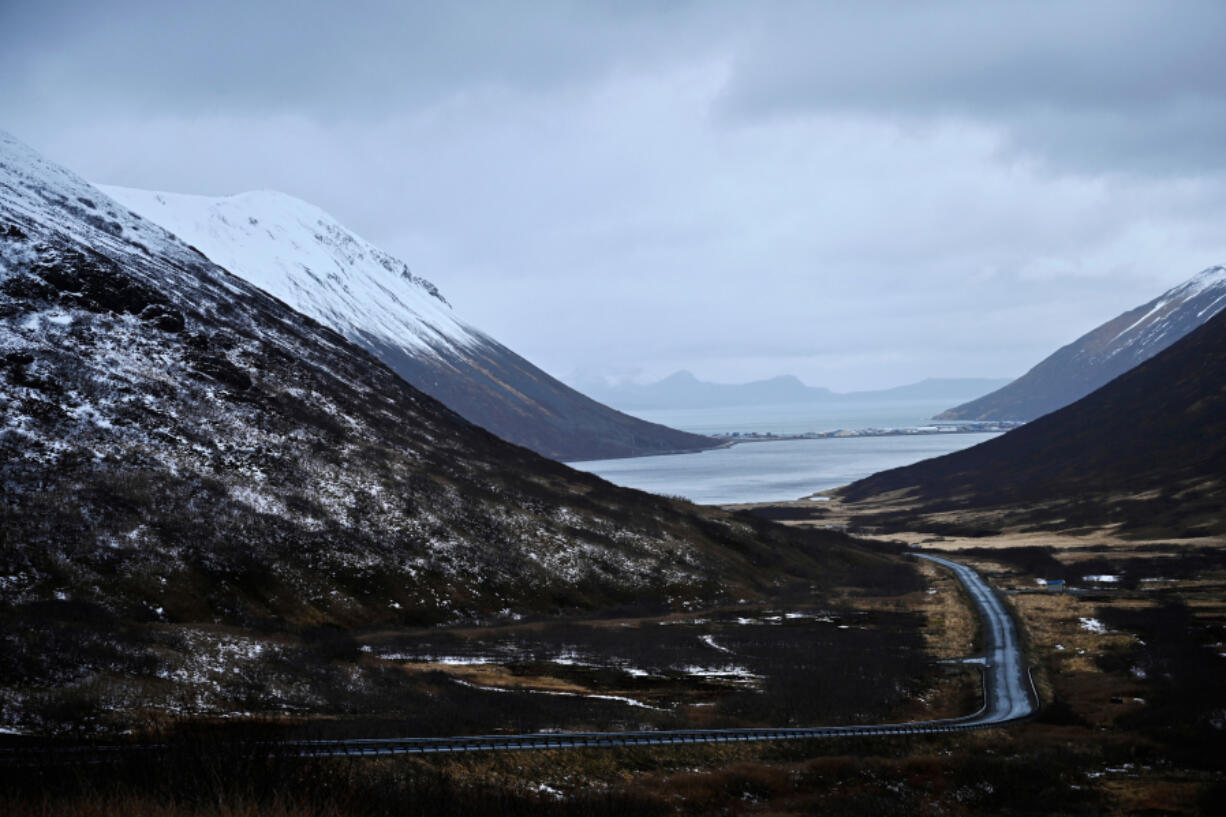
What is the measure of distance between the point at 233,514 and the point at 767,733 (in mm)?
48851

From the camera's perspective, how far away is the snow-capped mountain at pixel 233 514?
1569 inches

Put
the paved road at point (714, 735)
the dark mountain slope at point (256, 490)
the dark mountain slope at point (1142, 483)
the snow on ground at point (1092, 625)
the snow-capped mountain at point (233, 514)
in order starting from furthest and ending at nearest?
1. the dark mountain slope at point (1142, 483)
2. the snow on ground at point (1092, 625)
3. the dark mountain slope at point (256, 490)
4. the snow-capped mountain at point (233, 514)
5. the paved road at point (714, 735)

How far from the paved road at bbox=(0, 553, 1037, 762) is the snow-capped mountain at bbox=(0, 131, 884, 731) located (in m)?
8.45

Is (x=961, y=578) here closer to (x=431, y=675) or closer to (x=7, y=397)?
(x=431, y=675)

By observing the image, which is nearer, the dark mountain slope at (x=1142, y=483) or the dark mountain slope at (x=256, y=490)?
the dark mountain slope at (x=256, y=490)

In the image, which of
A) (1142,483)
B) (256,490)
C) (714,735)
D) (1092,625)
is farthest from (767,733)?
(1142,483)

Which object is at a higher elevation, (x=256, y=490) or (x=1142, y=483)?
(x=256, y=490)

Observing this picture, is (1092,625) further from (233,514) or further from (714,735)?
(233,514)

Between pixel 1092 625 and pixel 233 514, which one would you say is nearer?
pixel 1092 625

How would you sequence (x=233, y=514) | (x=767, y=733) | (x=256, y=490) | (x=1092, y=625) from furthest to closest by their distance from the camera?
(x=256, y=490) < (x=233, y=514) < (x=1092, y=625) < (x=767, y=733)

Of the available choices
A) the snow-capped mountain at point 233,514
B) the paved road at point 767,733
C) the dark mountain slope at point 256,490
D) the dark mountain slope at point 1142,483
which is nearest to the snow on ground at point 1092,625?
the paved road at point 767,733

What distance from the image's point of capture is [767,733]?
3531cm

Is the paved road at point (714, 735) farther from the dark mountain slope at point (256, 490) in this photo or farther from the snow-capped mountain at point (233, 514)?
the dark mountain slope at point (256, 490)

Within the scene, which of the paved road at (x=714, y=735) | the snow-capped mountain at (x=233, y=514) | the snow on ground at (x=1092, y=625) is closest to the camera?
the paved road at (x=714, y=735)
